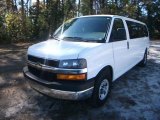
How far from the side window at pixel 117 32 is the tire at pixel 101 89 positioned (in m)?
0.87

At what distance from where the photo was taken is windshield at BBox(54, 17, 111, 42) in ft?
17.3

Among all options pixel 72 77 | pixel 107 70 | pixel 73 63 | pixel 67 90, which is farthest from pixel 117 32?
pixel 67 90

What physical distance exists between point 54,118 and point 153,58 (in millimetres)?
7461

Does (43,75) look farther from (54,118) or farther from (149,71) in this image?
(149,71)

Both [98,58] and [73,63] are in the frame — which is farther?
[98,58]

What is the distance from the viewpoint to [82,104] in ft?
17.2

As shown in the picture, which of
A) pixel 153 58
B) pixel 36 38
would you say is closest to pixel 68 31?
pixel 153 58

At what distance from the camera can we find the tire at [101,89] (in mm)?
4738

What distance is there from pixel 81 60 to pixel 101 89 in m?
1.10

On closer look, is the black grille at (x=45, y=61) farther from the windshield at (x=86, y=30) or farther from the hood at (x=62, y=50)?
the windshield at (x=86, y=30)

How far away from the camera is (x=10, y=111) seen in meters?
4.93

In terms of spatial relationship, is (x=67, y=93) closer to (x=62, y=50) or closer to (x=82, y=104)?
(x=62, y=50)

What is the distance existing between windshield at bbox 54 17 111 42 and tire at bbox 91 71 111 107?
0.81m

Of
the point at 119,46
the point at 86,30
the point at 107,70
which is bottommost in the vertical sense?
the point at 107,70
